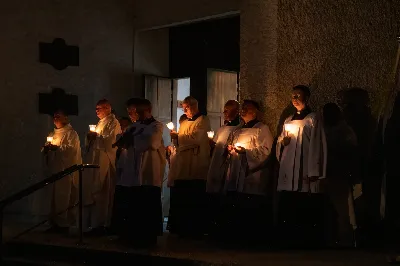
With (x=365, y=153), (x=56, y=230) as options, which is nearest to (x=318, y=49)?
(x=365, y=153)

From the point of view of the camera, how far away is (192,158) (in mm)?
10602

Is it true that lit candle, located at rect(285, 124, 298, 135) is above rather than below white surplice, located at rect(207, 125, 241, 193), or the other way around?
above

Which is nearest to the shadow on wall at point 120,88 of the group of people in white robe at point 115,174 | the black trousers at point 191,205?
the group of people in white robe at point 115,174

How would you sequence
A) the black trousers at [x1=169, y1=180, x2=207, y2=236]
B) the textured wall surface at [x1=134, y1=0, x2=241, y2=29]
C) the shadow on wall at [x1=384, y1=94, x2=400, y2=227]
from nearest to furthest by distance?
the shadow on wall at [x1=384, y1=94, x2=400, y2=227] < the black trousers at [x1=169, y1=180, x2=207, y2=236] < the textured wall surface at [x1=134, y1=0, x2=241, y2=29]

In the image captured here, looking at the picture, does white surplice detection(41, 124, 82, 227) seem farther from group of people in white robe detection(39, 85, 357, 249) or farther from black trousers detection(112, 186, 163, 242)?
black trousers detection(112, 186, 163, 242)

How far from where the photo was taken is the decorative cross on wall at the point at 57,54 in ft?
46.6

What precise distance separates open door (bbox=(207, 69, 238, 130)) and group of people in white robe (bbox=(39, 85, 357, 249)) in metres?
4.05

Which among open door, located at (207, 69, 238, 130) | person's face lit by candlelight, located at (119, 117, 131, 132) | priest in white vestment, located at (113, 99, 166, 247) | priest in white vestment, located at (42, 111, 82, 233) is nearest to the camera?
priest in white vestment, located at (113, 99, 166, 247)

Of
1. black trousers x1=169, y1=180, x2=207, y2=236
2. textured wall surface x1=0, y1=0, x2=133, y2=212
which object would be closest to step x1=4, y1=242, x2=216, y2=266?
black trousers x1=169, y1=180, x2=207, y2=236

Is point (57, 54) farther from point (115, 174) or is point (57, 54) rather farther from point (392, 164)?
point (392, 164)

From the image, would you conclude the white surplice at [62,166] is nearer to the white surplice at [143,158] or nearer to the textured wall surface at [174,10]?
the white surplice at [143,158]

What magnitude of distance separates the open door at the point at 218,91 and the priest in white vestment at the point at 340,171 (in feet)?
19.8

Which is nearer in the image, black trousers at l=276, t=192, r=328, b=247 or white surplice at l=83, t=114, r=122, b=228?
black trousers at l=276, t=192, r=328, b=247

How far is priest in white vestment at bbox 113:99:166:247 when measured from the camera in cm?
979
